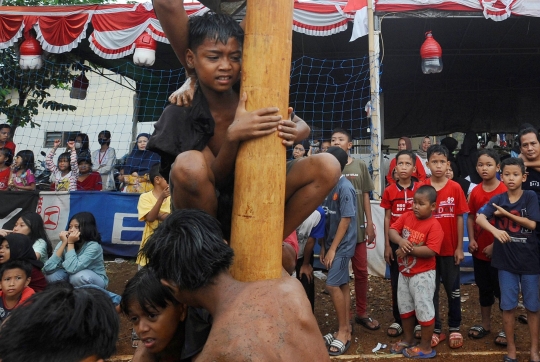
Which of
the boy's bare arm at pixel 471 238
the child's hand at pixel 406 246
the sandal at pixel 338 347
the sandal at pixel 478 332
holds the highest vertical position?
the boy's bare arm at pixel 471 238

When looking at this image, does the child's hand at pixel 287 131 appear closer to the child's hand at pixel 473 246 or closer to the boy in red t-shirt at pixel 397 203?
the boy in red t-shirt at pixel 397 203

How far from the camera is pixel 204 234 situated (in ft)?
6.48

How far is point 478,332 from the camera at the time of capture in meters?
5.20

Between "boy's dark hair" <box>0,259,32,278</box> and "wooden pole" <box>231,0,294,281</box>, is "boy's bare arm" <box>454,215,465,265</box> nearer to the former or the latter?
"wooden pole" <box>231,0,294,281</box>

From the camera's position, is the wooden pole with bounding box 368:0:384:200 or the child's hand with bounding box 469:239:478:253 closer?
the child's hand with bounding box 469:239:478:253

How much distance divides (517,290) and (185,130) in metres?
3.80

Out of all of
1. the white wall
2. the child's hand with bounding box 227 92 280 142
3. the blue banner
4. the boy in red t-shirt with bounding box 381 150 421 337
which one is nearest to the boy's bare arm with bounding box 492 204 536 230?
the boy in red t-shirt with bounding box 381 150 421 337

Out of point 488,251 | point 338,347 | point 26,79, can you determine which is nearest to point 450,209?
point 488,251

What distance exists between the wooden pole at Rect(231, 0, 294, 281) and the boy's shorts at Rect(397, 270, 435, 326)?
10.4 feet

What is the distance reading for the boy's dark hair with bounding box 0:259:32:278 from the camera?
14.1ft

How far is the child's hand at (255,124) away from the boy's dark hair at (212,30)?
1.27 feet

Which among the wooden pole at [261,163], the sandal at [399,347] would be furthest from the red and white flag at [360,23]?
the wooden pole at [261,163]

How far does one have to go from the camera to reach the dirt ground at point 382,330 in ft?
16.0

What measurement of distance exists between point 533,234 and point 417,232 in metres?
1.05
